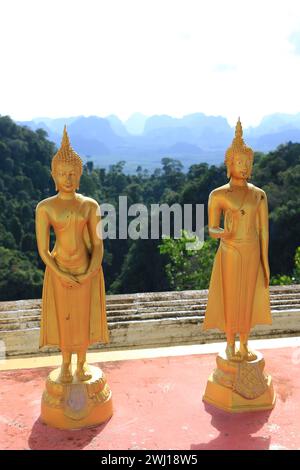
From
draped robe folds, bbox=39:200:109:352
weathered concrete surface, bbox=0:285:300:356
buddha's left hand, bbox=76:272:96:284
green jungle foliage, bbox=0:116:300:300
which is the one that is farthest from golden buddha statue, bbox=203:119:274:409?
green jungle foliage, bbox=0:116:300:300

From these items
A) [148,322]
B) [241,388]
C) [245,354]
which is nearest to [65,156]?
[245,354]

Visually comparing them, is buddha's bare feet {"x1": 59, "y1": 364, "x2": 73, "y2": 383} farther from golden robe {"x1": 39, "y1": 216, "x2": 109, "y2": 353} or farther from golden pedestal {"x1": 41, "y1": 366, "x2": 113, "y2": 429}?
golden robe {"x1": 39, "y1": 216, "x2": 109, "y2": 353}

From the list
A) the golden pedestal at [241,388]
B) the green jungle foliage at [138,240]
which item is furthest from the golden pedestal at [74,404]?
the green jungle foliage at [138,240]

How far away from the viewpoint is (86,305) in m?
5.73

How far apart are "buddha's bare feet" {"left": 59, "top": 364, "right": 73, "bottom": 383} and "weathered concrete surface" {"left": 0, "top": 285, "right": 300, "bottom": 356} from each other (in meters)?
2.28

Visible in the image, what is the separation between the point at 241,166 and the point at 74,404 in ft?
10.9

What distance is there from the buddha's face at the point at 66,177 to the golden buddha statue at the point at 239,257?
5.30 ft

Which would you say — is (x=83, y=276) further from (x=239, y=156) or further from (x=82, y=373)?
(x=239, y=156)

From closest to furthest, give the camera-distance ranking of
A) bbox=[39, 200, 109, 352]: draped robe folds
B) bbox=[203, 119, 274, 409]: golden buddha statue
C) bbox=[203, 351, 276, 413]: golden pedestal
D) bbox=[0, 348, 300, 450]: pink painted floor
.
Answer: bbox=[0, 348, 300, 450]: pink painted floor
bbox=[39, 200, 109, 352]: draped robe folds
bbox=[203, 119, 274, 409]: golden buddha statue
bbox=[203, 351, 276, 413]: golden pedestal

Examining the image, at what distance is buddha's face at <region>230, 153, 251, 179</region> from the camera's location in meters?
5.83

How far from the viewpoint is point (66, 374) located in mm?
5941

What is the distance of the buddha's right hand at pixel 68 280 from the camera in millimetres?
5480
